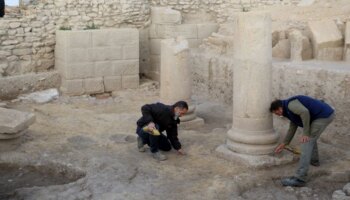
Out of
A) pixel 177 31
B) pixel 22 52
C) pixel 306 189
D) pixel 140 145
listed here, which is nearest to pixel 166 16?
pixel 177 31

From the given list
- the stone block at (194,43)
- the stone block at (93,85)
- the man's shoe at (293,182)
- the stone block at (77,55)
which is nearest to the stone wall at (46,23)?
the stone block at (77,55)

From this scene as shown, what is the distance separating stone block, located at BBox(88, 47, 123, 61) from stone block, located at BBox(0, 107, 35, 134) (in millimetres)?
4323

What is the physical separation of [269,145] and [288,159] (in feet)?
1.12

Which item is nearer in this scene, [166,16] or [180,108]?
[180,108]

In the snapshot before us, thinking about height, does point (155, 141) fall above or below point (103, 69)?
below

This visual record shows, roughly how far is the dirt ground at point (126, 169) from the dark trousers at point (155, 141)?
15 cm

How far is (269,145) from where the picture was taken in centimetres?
731

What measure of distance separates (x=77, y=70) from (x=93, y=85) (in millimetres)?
589

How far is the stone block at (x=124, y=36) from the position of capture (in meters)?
12.6

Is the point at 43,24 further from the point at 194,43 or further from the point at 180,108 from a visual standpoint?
the point at 180,108

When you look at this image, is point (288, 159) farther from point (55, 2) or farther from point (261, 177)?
point (55, 2)

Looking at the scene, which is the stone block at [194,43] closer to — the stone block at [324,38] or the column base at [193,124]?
the stone block at [324,38]

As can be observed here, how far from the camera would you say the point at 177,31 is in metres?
13.6

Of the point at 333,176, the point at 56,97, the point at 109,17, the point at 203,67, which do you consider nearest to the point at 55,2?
the point at 109,17
